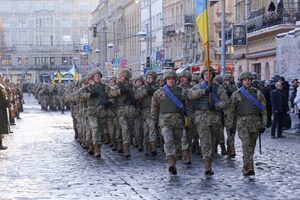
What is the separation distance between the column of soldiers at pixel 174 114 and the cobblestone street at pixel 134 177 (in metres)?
0.37

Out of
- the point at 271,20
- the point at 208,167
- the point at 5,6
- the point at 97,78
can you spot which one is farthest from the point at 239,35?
the point at 5,6

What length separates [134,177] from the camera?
48.5 feet

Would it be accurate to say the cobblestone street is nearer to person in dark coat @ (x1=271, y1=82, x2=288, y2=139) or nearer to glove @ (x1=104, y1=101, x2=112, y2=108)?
glove @ (x1=104, y1=101, x2=112, y2=108)

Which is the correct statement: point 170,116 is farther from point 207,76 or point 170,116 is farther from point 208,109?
point 207,76

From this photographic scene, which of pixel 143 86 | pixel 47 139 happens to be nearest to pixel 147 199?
pixel 143 86

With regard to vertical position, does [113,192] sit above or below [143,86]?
below

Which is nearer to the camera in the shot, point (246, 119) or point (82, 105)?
point (246, 119)

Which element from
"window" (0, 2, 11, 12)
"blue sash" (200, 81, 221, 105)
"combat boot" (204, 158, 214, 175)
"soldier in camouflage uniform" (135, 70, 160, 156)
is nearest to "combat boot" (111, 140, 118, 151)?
"soldier in camouflage uniform" (135, 70, 160, 156)

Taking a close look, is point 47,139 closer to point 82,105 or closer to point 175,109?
point 82,105

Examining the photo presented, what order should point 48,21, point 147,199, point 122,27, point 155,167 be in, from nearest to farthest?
point 147,199
point 155,167
point 122,27
point 48,21

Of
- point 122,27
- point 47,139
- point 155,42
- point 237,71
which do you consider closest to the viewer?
point 47,139

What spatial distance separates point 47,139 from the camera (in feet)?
83.4

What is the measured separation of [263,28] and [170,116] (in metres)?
29.4

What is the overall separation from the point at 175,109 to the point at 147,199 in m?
3.54
